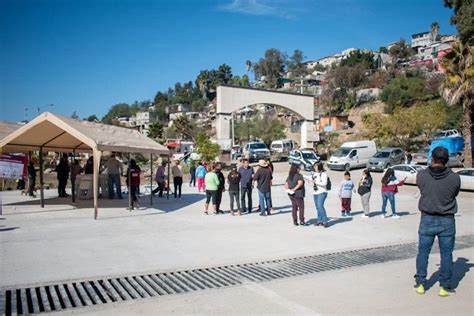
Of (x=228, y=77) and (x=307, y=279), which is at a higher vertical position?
(x=228, y=77)

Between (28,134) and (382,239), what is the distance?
36.0 ft

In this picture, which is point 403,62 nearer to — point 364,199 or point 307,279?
point 364,199

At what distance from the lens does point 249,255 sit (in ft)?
26.0

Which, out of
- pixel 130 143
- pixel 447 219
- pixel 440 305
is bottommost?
pixel 440 305

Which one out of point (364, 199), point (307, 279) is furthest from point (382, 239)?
point (307, 279)

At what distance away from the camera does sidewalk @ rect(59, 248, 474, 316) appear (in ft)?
16.5

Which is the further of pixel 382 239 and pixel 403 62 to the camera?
pixel 403 62

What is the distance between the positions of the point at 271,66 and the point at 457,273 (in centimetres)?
14056

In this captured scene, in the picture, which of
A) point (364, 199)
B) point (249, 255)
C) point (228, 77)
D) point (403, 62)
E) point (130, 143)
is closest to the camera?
point (249, 255)

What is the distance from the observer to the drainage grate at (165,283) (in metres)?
5.42

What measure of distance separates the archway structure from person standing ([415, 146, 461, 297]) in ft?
94.0

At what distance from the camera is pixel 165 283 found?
20.4ft

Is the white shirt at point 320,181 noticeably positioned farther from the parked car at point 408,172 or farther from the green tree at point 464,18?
the green tree at point 464,18

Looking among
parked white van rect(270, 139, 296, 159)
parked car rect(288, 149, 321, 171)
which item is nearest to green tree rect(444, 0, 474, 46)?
parked car rect(288, 149, 321, 171)
